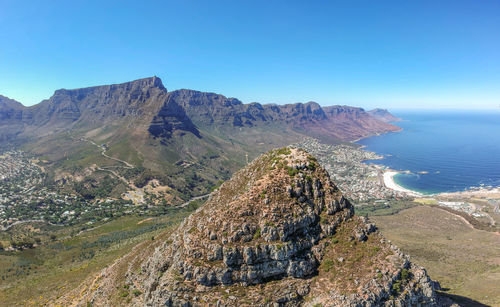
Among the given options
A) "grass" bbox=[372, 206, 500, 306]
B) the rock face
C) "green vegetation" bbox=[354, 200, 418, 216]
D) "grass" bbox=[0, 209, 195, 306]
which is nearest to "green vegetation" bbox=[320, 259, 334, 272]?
the rock face

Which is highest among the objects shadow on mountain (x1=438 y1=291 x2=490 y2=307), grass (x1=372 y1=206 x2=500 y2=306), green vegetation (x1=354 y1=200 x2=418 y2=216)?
shadow on mountain (x1=438 y1=291 x2=490 y2=307)

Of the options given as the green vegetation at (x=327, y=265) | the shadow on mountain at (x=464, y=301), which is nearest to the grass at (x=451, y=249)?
the shadow on mountain at (x=464, y=301)

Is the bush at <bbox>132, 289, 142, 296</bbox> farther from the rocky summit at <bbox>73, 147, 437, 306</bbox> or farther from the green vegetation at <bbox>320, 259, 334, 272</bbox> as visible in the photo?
the green vegetation at <bbox>320, 259, 334, 272</bbox>

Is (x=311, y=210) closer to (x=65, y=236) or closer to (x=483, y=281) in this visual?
(x=483, y=281)

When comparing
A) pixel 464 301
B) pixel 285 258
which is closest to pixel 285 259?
pixel 285 258

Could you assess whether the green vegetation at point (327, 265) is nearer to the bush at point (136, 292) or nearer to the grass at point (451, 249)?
the bush at point (136, 292)

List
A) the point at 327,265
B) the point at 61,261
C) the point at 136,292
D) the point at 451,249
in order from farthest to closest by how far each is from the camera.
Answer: the point at 61,261, the point at 451,249, the point at 136,292, the point at 327,265

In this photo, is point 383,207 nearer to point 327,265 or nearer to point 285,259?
point 327,265
